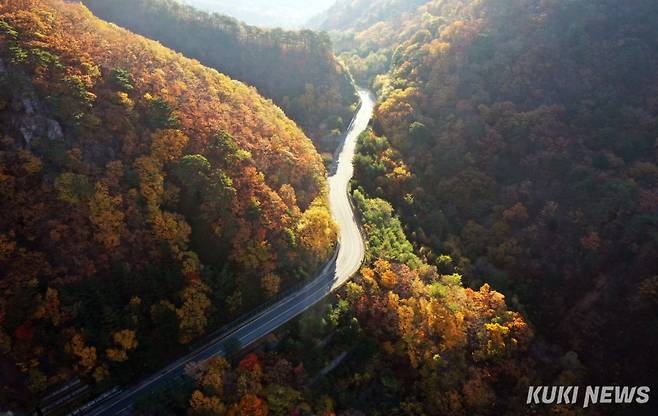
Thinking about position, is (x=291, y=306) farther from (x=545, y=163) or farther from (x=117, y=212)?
(x=545, y=163)

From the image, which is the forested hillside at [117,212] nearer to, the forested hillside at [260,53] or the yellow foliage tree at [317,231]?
the yellow foliage tree at [317,231]

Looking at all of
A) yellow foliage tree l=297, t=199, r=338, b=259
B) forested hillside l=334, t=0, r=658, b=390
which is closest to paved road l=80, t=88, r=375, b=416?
yellow foliage tree l=297, t=199, r=338, b=259

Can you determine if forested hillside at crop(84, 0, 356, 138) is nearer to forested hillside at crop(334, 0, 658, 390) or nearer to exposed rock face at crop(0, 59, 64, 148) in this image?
forested hillside at crop(334, 0, 658, 390)

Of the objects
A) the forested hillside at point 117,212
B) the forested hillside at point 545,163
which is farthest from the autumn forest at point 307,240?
the forested hillside at point 545,163

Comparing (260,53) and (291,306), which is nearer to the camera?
(291,306)

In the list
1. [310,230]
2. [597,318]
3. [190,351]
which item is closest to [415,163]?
[310,230]

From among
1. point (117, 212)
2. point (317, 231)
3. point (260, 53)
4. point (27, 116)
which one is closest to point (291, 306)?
point (317, 231)
